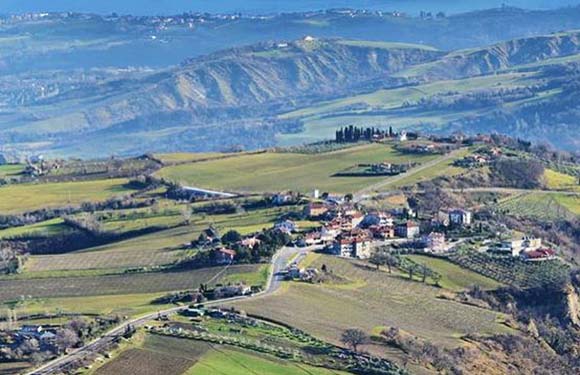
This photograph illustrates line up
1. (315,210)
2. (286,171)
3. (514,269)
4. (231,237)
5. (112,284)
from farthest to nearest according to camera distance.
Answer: (286,171)
(315,210)
(231,237)
(514,269)
(112,284)

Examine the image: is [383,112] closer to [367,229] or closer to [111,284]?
[367,229]

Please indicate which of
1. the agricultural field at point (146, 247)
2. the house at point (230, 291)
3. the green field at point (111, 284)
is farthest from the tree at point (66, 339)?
the agricultural field at point (146, 247)

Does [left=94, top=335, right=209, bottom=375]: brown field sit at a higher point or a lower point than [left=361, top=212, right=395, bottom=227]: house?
lower

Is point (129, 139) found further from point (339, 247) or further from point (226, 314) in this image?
point (226, 314)

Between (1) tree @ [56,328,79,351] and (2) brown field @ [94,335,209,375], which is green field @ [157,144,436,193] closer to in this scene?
(2) brown field @ [94,335,209,375]

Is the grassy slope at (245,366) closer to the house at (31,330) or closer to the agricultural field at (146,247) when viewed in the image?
the house at (31,330)

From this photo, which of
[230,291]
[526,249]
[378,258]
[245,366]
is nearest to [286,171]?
[526,249]

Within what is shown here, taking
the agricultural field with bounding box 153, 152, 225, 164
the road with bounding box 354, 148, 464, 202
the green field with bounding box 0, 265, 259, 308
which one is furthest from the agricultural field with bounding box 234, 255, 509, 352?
the agricultural field with bounding box 153, 152, 225, 164
